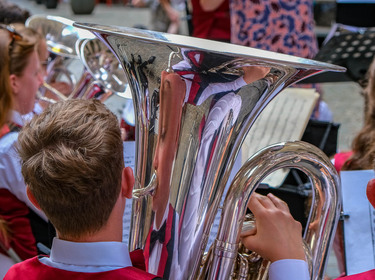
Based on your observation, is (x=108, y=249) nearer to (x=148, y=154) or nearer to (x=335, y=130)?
(x=148, y=154)

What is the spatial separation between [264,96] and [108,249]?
320mm

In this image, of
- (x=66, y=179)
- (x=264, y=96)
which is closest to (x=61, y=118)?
(x=66, y=179)

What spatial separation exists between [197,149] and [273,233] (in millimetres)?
168

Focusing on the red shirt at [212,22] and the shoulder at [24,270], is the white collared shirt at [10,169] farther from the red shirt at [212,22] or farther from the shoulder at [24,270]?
the red shirt at [212,22]

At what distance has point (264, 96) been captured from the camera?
925mm

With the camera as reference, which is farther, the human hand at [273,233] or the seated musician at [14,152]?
the seated musician at [14,152]

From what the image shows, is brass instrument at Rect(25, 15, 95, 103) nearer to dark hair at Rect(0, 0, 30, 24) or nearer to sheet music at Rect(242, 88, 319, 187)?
dark hair at Rect(0, 0, 30, 24)

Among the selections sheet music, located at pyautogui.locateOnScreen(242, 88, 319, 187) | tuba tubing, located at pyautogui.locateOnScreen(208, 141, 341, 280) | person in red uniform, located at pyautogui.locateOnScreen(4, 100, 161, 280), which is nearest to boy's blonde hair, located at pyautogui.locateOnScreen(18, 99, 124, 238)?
person in red uniform, located at pyautogui.locateOnScreen(4, 100, 161, 280)

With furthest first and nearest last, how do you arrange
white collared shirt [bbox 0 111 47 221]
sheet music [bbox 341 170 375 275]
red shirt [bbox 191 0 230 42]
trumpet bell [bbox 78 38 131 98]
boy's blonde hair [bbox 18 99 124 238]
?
red shirt [bbox 191 0 230 42]
trumpet bell [bbox 78 38 131 98]
white collared shirt [bbox 0 111 47 221]
sheet music [bbox 341 170 375 275]
boy's blonde hair [bbox 18 99 124 238]

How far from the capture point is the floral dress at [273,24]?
7.65ft

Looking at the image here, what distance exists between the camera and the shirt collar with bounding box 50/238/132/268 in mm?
858

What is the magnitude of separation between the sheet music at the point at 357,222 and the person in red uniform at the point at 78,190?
1.56ft

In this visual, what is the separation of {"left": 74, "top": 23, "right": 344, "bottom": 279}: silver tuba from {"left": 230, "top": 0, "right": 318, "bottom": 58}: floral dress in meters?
1.41

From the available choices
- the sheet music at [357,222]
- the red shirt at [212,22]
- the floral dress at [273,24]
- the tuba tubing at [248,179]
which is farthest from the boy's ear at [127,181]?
the red shirt at [212,22]
